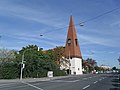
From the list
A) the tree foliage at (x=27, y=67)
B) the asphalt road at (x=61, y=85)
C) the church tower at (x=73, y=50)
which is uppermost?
the church tower at (x=73, y=50)

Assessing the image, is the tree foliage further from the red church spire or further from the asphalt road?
the red church spire

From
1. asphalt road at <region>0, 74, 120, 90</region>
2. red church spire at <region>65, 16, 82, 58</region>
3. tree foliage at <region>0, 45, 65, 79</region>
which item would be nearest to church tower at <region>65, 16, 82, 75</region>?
red church spire at <region>65, 16, 82, 58</region>

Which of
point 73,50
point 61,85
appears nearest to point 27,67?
point 61,85

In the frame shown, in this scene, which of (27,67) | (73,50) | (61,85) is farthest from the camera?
(73,50)

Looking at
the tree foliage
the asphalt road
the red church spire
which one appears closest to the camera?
the asphalt road

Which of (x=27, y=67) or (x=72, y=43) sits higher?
(x=72, y=43)

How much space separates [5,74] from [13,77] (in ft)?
7.00

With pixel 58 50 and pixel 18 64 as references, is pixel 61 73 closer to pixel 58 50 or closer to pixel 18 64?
pixel 58 50

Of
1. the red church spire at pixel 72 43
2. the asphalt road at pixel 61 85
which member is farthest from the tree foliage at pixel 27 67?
the red church spire at pixel 72 43

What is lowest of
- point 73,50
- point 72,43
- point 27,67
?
point 27,67

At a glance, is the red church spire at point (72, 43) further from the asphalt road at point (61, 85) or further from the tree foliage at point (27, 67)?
the asphalt road at point (61, 85)

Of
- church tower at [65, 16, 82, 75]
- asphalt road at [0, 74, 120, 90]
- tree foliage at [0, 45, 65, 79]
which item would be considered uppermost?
church tower at [65, 16, 82, 75]

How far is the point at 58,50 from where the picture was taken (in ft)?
249

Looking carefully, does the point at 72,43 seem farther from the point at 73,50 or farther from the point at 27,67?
the point at 27,67
